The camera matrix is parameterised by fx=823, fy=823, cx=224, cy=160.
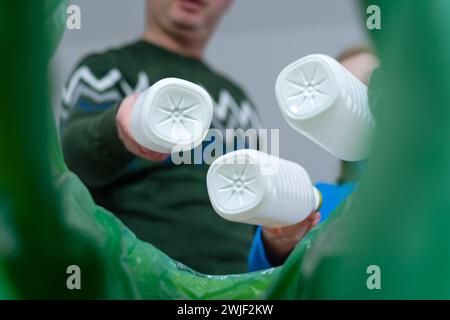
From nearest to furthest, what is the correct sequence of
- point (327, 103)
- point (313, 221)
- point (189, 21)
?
point (327, 103), point (313, 221), point (189, 21)

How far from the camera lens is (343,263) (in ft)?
1.65

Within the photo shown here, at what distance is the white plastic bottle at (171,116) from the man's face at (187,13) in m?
0.19

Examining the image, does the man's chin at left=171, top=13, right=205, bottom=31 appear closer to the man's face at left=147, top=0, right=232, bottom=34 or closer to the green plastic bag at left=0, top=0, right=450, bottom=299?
the man's face at left=147, top=0, right=232, bottom=34

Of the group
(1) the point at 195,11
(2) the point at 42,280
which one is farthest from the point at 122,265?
(1) the point at 195,11

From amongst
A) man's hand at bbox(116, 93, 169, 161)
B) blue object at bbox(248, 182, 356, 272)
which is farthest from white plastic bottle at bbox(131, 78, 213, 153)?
blue object at bbox(248, 182, 356, 272)

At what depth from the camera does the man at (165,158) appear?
0.64m

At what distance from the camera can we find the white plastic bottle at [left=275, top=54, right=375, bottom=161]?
50 cm

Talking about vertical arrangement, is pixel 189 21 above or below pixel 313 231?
above

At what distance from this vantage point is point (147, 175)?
68 centimetres

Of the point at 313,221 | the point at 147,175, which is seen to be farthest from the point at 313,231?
the point at 147,175

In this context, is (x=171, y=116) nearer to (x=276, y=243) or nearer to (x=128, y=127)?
(x=128, y=127)

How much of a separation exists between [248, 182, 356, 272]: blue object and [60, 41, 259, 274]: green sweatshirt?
3 cm

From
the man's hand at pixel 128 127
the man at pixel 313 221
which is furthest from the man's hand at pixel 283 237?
the man's hand at pixel 128 127

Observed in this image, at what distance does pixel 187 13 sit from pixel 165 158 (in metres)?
0.14
